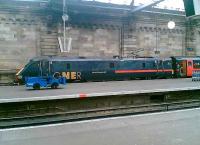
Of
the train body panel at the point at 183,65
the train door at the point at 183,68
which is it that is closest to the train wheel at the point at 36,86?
the train body panel at the point at 183,65

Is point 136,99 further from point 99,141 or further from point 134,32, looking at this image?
point 134,32

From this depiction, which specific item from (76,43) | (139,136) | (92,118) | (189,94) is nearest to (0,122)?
(92,118)

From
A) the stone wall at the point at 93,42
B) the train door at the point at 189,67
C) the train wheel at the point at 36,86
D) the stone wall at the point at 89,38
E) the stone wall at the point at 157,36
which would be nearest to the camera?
the train wheel at the point at 36,86

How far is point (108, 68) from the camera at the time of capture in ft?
84.5

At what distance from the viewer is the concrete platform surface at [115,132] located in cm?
702

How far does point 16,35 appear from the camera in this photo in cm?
2614

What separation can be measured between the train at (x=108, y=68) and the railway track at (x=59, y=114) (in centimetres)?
1185

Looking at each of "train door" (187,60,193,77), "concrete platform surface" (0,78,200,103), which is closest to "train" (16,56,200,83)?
"train door" (187,60,193,77)

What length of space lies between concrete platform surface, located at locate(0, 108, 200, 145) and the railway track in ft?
2.19

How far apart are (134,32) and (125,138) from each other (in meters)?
25.5

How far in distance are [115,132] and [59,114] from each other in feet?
9.85

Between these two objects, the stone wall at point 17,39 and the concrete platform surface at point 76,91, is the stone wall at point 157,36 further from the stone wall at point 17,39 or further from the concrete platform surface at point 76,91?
the concrete platform surface at point 76,91

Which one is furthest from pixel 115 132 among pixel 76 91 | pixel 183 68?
pixel 183 68

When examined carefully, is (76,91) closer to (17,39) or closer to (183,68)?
(17,39)
